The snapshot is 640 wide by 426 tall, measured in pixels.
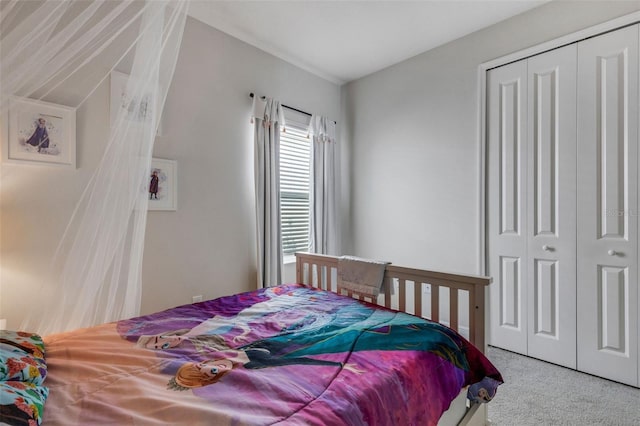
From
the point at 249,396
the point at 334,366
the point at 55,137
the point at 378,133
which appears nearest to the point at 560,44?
the point at 378,133

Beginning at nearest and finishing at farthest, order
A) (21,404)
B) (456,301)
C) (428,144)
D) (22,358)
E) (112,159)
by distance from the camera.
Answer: (21,404)
(22,358)
(112,159)
(456,301)
(428,144)

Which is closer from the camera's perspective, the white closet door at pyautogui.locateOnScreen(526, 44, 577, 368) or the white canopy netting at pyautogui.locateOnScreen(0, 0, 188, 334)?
the white canopy netting at pyautogui.locateOnScreen(0, 0, 188, 334)

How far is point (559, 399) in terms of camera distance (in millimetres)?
1956

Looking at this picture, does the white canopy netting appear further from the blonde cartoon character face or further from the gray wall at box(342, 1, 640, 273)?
the gray wall at box(342, 1, 640, 273)

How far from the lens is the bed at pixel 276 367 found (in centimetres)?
88

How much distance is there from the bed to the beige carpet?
0.48m

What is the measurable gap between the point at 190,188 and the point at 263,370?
6.00 feet

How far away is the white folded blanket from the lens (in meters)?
1.94

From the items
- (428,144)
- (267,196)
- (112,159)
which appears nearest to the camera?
(112,159)

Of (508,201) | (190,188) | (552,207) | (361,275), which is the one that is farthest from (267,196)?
(552,207)

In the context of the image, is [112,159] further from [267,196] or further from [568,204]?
[568,204]

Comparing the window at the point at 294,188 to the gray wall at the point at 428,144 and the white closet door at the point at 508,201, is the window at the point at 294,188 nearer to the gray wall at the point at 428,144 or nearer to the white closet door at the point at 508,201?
the gray wall at the point at 428,144

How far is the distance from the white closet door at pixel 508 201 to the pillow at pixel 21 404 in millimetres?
2914

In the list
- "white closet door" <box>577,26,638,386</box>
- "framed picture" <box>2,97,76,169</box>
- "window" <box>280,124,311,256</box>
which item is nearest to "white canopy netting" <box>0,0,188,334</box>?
"framed picture" <box>2,97,76,169</box>
